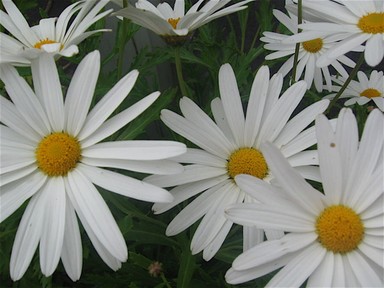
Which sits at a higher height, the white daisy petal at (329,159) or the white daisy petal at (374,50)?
the white daisy petal at (374,50)

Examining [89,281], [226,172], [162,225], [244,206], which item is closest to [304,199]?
[244,206]

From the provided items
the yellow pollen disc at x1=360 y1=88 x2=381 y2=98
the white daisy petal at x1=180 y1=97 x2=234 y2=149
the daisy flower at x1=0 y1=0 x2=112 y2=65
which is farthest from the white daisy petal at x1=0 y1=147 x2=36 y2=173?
the yellow pollen disc at x1=360 y1=88 x2=381 y2=98

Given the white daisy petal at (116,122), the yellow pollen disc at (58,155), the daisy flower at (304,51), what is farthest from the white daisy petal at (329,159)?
the daisy flower at (304,51)

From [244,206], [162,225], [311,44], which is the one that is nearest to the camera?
[244,206]

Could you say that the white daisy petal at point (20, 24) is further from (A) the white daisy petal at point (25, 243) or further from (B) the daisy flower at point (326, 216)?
(B) the daisy flower at point (326, 216)

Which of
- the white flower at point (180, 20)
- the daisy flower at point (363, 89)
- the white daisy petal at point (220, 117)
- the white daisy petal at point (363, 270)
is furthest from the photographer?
the daisy flower at point (363, 89)

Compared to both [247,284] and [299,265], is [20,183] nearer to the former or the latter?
[299,265]
